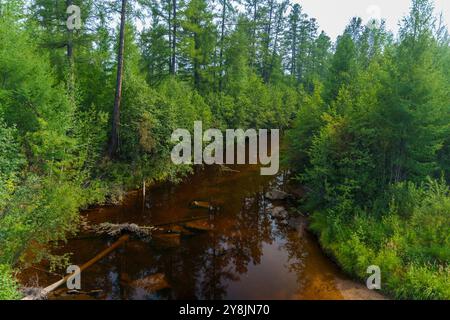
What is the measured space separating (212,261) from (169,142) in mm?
7696

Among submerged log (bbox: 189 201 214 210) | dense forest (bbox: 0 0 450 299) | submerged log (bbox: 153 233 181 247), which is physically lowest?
submerged log (bbox: 153 233 181 247)

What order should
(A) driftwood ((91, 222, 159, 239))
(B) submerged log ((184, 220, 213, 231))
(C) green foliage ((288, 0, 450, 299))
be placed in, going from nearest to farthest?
(C) green foliage ((288, 0, 450, 299)), (A) driftwood ((91, 222, 159, 239)), (B) submerged log ((184, 220, 213, 231))

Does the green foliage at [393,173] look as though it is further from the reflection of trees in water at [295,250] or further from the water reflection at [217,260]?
the water reflection at [217,260]

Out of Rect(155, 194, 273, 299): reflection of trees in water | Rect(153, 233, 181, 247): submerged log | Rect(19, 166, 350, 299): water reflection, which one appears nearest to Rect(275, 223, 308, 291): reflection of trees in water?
Rect(19, 166, 350, 299): water reflection

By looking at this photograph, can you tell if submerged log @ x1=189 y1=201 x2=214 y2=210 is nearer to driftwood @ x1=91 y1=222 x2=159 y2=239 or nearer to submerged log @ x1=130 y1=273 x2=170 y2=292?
driftwood @ x1=91 y1=222 x2=159 y2=239

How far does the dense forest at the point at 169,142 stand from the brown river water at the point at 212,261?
0.83 m

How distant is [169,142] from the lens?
53.0ft

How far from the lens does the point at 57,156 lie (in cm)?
1045

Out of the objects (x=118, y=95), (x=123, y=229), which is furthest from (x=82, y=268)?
(x=118, y=95)

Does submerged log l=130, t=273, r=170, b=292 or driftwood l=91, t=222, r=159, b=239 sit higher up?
driftwood l=91, t=222, r=159, b=239

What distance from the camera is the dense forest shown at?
8781mm

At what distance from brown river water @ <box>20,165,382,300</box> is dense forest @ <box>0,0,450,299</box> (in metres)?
0.83

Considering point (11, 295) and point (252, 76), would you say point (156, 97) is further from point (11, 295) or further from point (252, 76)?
point (252, 76)
